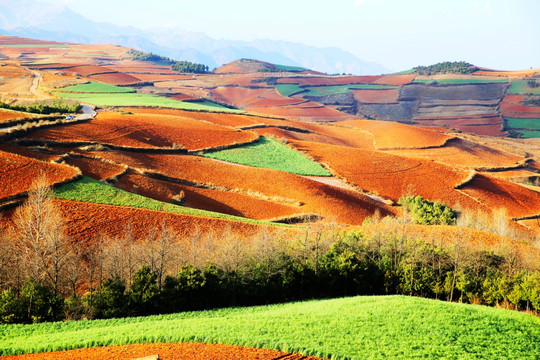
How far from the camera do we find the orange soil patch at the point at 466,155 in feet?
328

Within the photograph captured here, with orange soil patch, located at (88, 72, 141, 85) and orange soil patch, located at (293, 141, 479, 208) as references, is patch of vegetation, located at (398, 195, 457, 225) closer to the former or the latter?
orange soil patch, located at (293, 141, 479, 208)

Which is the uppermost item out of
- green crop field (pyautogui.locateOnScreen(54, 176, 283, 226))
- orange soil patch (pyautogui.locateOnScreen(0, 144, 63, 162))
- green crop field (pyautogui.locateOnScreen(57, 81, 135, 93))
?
green crop field (pyautogui.locateOnScreen(57, 81, 135, 93))

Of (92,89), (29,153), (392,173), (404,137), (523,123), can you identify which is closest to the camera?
(29,153)

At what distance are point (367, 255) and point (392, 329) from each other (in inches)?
520

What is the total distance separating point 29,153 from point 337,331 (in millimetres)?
43104

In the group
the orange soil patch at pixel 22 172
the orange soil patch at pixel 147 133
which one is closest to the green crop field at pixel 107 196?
the orange soil patch at pixel 22 172

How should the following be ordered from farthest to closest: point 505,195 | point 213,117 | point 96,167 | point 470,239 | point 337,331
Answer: point 213,117 < point 505,195 < point 96,167 < point 470,239 < point 337,331

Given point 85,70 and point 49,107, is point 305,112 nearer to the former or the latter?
point 85,70

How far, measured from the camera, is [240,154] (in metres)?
77.1

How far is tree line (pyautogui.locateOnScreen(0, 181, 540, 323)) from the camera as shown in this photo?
99.8 feet

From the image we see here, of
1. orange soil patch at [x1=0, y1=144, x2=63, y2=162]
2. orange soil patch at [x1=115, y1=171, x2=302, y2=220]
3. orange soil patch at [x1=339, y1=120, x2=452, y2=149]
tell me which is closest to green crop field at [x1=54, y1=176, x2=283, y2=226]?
orange soil patch at [x1=115, y1=171, x2=302, y2=220]

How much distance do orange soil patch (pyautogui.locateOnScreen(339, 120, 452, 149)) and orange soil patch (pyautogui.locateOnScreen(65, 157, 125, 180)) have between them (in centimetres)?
7042

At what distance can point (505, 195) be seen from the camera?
75.1 metres

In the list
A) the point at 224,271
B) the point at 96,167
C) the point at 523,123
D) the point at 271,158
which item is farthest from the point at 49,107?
the point at 523,123
